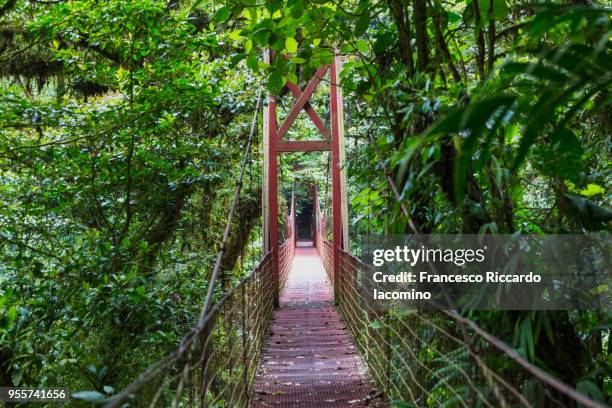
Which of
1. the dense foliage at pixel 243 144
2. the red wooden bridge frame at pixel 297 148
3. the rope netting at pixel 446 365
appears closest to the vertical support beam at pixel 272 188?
the red wooden bridge frame at pixel 297 148

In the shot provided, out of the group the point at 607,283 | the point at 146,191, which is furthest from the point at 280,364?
the point at 607,283

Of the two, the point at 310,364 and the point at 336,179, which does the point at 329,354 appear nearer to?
the point at 310,364

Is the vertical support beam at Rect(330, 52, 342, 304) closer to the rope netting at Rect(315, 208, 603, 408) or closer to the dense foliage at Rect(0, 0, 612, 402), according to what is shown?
the dense foliage at Rect(0, 0, 612, 402)

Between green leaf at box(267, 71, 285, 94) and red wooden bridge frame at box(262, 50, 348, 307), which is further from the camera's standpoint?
red wooden bridge frame at box(262, 50, 348, 307)

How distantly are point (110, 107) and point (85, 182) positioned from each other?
53 centimetres

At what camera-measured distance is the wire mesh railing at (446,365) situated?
37.6 inches

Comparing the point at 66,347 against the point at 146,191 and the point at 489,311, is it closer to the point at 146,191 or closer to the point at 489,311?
the point at 146,191

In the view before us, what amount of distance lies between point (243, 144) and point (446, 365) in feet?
12.3

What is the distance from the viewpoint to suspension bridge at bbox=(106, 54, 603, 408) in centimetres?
105

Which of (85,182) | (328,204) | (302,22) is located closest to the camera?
(302,22)

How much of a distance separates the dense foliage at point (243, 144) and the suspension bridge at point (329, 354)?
0.13 metres

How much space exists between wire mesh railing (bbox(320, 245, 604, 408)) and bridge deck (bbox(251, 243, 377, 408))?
118 millimetres

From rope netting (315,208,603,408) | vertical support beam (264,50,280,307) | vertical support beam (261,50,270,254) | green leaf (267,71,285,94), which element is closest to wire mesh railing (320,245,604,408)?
rope netting (315,208,603,408)

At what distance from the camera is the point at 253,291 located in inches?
119
